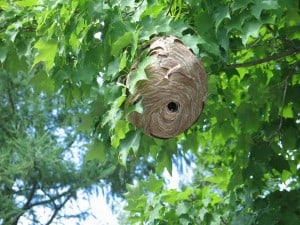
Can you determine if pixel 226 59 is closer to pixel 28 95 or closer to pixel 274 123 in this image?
pixel 274 123

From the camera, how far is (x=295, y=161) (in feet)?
11.7

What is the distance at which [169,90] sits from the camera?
204 centimetres

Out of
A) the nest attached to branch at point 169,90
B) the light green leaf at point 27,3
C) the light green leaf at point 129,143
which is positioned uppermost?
the light green leaf at point 27,3

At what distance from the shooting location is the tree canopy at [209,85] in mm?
2082

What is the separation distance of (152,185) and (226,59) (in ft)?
3.98

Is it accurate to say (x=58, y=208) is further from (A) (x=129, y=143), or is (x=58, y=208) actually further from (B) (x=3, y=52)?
(A) (x=129, y=143)

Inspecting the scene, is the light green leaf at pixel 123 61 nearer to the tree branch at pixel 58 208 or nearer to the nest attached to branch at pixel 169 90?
the nest attached to branch at pixel 169 90

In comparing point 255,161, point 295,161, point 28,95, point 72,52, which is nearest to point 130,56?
point 72,52

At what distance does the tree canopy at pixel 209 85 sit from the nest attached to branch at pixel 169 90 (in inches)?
1.5

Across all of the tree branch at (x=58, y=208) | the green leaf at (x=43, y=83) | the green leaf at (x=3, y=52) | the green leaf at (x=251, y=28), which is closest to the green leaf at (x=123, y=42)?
the green leaf at (x=251, y=28)

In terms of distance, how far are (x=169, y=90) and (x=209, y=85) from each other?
1.43ft

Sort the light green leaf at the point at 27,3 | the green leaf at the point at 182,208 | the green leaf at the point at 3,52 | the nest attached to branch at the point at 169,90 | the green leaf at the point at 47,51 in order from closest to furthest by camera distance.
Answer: the nest attached to branch at the point at 169,90, the green leaf at the point at 47,51, the light green leaf at the point at 27,3, the green leaf at the point at 3,52, the green leaf at the point at 182,208

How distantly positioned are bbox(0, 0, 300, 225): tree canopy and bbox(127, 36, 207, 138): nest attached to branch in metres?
0.04

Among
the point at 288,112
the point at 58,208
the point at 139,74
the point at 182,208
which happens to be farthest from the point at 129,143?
the point at 58,208
